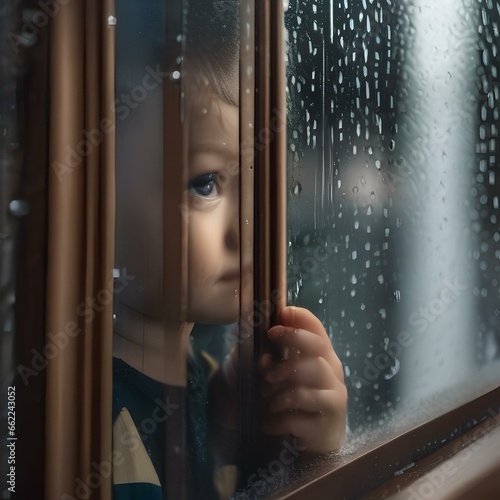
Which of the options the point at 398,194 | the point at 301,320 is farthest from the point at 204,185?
the point at 398,194

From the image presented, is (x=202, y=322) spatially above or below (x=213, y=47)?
below

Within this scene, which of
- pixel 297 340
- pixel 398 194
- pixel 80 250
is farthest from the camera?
pixel 398 194

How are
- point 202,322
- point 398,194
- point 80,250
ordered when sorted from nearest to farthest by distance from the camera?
point 80,250
point 202,322
point 398,194

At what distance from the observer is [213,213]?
82cm

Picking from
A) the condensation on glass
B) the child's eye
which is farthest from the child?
the condensation on glass

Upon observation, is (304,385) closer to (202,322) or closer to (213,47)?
(202,322)

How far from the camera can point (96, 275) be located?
2.17 ft

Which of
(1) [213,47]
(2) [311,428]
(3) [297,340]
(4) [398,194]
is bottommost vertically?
(2) [311,428]

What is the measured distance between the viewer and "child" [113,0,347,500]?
28.3 inches

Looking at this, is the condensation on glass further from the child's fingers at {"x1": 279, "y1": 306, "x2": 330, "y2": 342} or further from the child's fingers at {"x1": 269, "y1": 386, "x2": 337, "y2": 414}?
the child's fingers at {"x1": 269, "y1": 386, "x2": 337, "y2": 414}

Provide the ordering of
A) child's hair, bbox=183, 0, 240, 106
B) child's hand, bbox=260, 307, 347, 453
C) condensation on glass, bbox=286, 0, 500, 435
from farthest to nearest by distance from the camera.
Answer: condensation on glass, bbox=286, 0, 500, 435
child's hand, bbox=260, 307, 347, 453
child's hair, bbox=183, 0, 240, 106

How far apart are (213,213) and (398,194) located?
629 millimetres

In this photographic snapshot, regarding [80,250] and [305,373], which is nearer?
[80,250]

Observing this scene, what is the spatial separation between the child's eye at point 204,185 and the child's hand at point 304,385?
0.24 m
